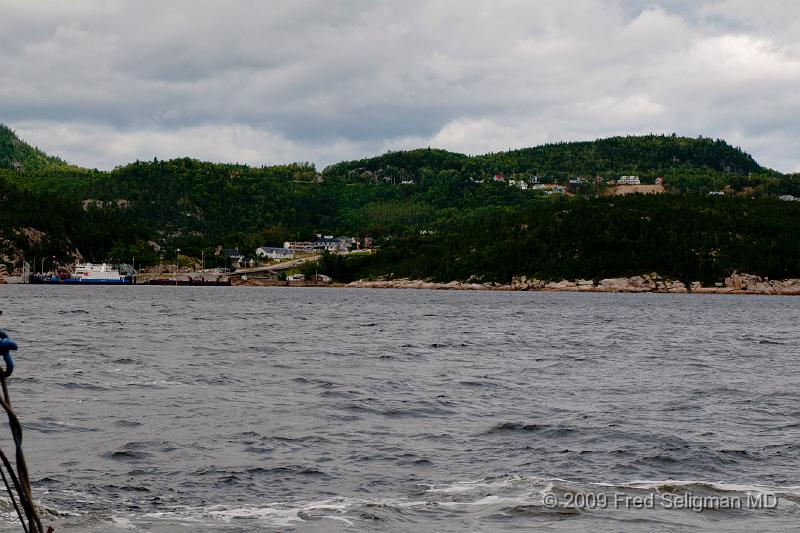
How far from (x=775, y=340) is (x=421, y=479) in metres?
66.4

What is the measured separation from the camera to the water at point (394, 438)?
18.0 m

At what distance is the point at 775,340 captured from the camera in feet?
257

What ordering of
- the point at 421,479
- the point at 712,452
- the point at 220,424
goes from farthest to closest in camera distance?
the point at 220,424 → the point at 712,452 → the point at 421,479

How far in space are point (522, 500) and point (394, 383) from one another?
2066 centimetres

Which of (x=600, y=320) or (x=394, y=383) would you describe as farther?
(x=600, y=320)

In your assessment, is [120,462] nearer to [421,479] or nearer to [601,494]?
[421,479]

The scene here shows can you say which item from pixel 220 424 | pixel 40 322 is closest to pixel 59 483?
pixel 220 424

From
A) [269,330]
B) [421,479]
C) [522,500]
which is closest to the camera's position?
A: [522,500]

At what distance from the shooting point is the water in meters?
18.0

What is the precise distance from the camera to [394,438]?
2608 cm

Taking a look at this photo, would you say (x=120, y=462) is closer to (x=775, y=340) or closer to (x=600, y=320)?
(x=775, y=340)

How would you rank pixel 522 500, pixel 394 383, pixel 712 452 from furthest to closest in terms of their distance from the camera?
pixel 394 383 < pixel 712 452 < pixel 522 500

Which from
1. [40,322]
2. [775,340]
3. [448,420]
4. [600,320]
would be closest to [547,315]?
[600,320]

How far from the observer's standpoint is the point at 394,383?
3953cm
